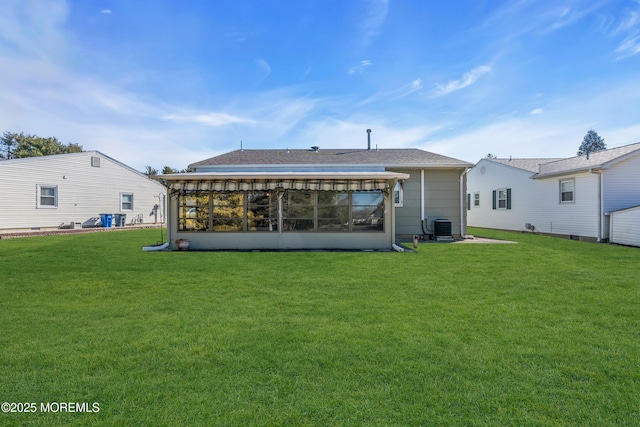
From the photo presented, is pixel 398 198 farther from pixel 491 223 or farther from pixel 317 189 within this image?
pixel 491 223

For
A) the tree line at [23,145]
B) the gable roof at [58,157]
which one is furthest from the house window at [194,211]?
the tree line at [23,145]

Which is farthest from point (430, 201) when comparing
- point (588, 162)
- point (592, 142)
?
point (592, 142)

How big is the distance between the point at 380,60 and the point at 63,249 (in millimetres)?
13353

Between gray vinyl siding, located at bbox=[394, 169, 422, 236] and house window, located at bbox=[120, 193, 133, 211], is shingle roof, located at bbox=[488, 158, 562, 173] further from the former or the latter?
house window, located at bbox=[120, 193, 133, 211]

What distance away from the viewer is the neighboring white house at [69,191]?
16.3 metres

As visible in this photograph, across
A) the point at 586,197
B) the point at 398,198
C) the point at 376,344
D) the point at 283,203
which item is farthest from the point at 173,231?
the point at 586,197

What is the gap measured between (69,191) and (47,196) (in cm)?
109

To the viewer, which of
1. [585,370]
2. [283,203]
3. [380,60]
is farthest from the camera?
[380,60]

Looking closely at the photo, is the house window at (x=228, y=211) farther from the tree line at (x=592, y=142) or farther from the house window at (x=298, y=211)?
the tree line at (x=592, y=142)

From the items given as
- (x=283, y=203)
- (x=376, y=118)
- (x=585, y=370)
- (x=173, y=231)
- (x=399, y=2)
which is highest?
(x=399, y=2)

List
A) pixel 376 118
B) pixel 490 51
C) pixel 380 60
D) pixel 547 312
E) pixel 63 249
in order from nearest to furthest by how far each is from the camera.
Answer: pixel 547 312
pixel 63 249
pixel 490 51
pixel 380 60
pixel 376 118

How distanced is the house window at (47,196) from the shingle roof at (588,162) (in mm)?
25521

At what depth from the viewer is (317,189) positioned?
432 inches

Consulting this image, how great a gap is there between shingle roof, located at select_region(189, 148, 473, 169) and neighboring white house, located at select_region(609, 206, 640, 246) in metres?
5.54
